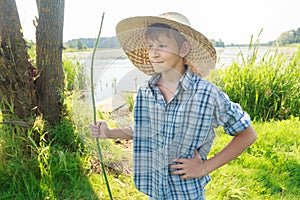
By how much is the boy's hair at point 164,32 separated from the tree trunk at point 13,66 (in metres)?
1.58

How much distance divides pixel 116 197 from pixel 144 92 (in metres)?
1.31

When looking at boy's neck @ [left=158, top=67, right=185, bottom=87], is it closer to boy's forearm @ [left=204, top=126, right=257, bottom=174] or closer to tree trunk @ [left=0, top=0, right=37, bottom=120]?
boy's forearm @ [left=204, top=126, right=257, bottom=174]

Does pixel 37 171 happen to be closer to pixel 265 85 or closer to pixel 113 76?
pixel 113 76

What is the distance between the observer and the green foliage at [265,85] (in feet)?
11.5

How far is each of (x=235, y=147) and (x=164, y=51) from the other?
Answer: 507mm

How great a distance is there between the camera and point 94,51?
3.83 ft

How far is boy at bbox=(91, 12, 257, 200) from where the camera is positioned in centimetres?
111

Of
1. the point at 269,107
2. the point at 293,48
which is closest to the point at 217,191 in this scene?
the point at 269,107

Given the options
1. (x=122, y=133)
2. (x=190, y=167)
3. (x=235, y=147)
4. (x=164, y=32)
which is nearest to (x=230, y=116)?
(x=235, y=147)

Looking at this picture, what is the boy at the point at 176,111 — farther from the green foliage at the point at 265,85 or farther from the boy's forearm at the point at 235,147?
the green foliage at the point at 265,85

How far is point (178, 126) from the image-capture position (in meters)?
1.17

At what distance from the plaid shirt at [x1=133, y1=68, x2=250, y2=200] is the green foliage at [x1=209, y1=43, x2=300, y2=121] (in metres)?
2.29

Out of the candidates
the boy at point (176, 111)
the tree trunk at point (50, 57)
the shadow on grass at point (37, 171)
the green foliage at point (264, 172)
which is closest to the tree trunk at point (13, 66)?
the tree trunk at point (50, 57)

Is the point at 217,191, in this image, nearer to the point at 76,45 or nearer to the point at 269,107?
the point at 76,45
